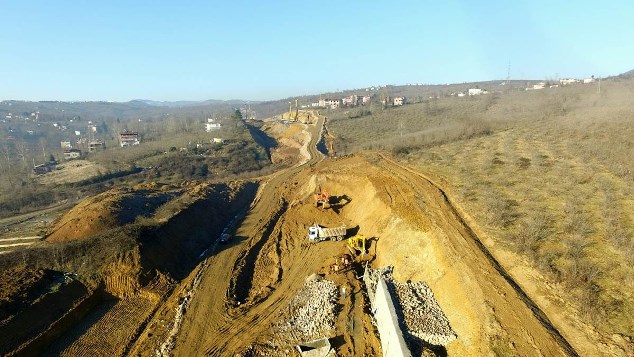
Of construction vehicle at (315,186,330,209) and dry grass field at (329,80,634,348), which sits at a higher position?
dry grass field at (329,80,634,348)

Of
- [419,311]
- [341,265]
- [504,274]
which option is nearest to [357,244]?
[341,265]

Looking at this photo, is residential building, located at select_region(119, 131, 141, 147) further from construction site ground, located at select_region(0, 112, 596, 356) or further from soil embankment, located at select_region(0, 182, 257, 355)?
construction site ground, located at select_region(0, 112, 596, 356)

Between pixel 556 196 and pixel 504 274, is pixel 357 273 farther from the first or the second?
pixel 556 196

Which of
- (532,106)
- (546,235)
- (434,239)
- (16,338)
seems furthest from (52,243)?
(532,106)

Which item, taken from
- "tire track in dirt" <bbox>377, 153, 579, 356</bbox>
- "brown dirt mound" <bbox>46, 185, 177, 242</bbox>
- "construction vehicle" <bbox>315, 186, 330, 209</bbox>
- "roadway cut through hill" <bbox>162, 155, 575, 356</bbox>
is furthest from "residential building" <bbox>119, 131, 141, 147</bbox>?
"tire track in dirt" <bbox>377, 153, 579, 356</bbox>

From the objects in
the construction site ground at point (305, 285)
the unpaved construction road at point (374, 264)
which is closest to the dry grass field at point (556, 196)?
the construction site ground at point (305, 285)

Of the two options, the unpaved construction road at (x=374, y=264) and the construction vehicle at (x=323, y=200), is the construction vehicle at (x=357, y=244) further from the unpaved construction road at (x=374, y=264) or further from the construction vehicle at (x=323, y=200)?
the construction vehicle at (x=323, y=200)

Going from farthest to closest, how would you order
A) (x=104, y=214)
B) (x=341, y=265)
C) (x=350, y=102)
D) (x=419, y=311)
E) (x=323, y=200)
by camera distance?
(x=350, y=102) < (x=323, y=200) < (x=104, y=214) < (x=341, y=265) < (x=419, y=311)
